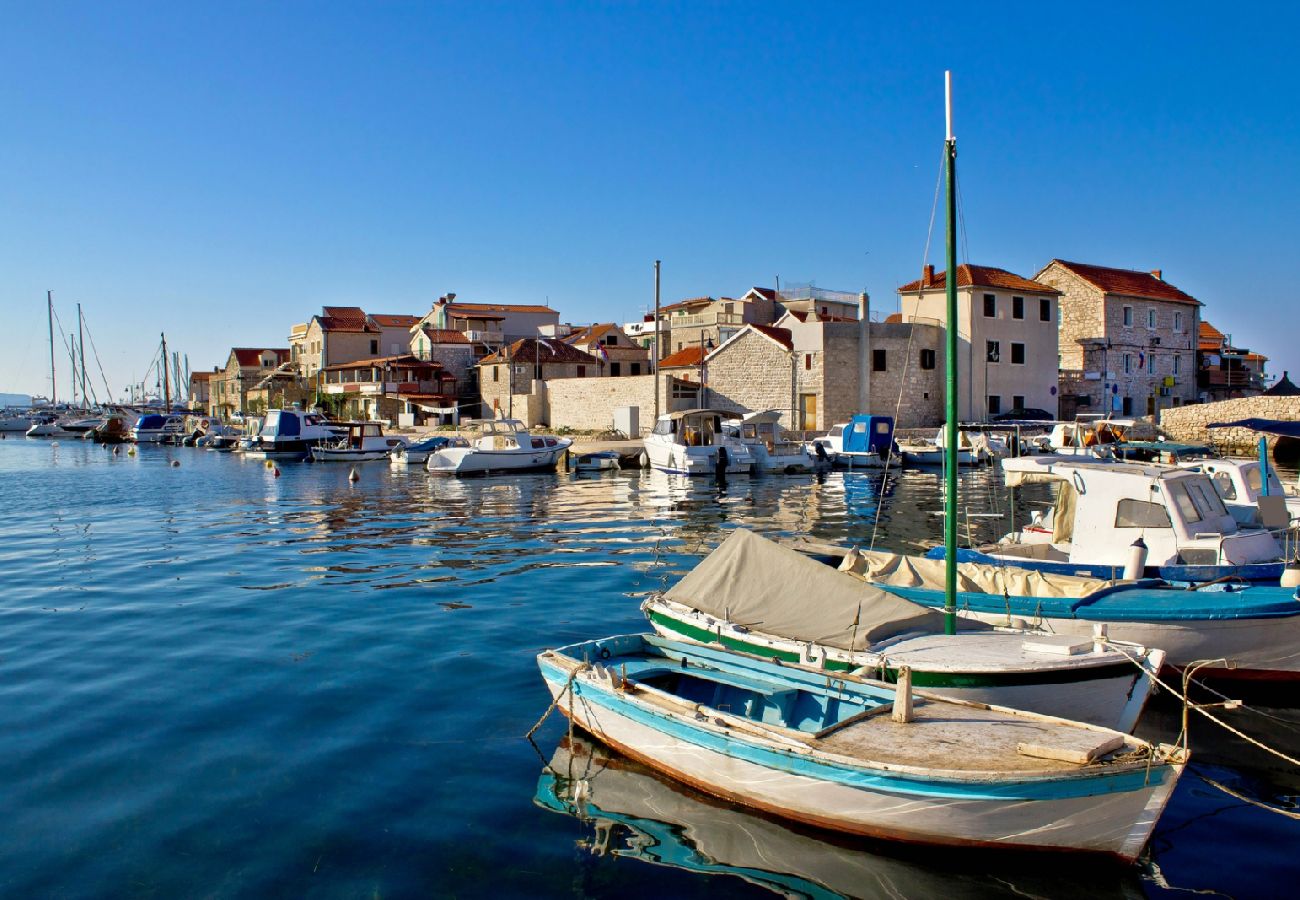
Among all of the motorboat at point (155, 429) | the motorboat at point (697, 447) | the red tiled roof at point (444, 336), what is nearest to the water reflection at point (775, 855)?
the motorboat at point (697, 447)

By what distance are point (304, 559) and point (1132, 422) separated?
134 ft

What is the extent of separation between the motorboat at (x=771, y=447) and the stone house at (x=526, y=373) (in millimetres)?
23479

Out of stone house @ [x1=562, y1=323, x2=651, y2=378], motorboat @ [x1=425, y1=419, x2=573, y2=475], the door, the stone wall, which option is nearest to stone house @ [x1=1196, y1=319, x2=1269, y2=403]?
the stone wall

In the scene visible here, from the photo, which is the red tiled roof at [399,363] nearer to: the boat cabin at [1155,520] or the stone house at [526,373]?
the stone house at [526,373]

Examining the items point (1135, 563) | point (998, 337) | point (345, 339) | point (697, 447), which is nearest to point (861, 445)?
point (697, 447)

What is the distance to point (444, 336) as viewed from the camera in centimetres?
7694

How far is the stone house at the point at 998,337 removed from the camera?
53.3 metres

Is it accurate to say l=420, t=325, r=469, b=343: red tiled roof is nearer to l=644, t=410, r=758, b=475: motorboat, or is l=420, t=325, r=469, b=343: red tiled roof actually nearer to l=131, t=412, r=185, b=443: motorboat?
l=131, t=412, r=185, b=443: motorboat

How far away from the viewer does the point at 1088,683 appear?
26.7 feet

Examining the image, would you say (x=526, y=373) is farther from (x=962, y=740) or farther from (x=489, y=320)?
(x=962, y=740)

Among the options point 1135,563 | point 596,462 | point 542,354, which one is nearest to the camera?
point 1135,563

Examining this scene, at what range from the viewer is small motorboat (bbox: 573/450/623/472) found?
137 ft

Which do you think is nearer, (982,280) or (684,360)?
(982,280)

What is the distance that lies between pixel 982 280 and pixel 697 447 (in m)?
24.5
